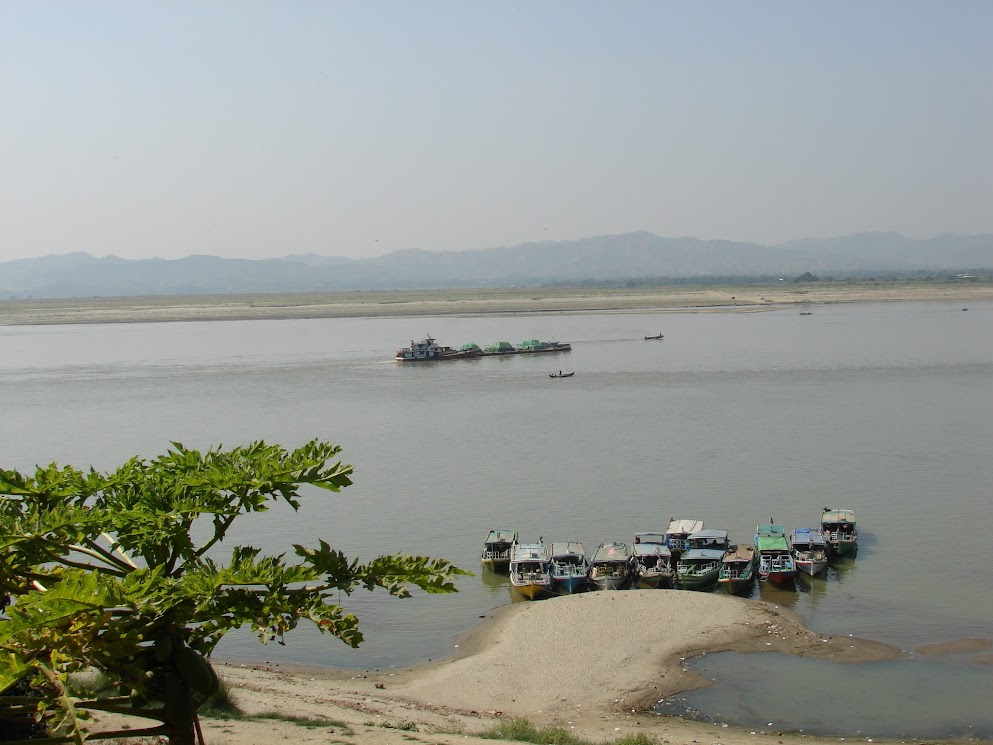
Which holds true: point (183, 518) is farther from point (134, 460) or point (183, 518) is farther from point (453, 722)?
point (453, 722)

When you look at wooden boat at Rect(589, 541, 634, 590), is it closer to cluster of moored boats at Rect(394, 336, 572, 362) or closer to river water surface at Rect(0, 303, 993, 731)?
river water surface at Rect(0, 303, 993, 731)

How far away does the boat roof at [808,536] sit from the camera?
29.0 meters

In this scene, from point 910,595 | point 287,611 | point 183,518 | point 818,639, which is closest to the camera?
point 287,611

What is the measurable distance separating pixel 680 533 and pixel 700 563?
1876 millimetres

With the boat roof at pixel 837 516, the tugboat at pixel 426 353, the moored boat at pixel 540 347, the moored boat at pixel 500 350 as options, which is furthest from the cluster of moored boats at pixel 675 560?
the moored boat at pixel 500 350

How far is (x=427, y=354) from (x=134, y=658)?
83.0 m

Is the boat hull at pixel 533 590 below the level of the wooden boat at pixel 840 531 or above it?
below

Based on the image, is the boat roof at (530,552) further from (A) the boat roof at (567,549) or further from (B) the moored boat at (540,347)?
(B) the moored boat at (540,347)

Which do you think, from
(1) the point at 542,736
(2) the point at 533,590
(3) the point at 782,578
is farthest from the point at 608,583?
(1) the point at 542,736

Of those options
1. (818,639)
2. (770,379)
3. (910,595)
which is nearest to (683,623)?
(818,639)

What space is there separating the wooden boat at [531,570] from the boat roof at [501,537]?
2.85 feet

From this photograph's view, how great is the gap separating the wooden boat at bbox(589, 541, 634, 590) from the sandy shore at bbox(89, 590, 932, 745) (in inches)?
21.7

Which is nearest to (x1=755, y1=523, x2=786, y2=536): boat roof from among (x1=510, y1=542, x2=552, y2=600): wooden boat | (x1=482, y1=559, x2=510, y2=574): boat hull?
(x1=510, y1=542, x2=552, y2=600): wooden boat

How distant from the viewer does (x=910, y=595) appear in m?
26.4
